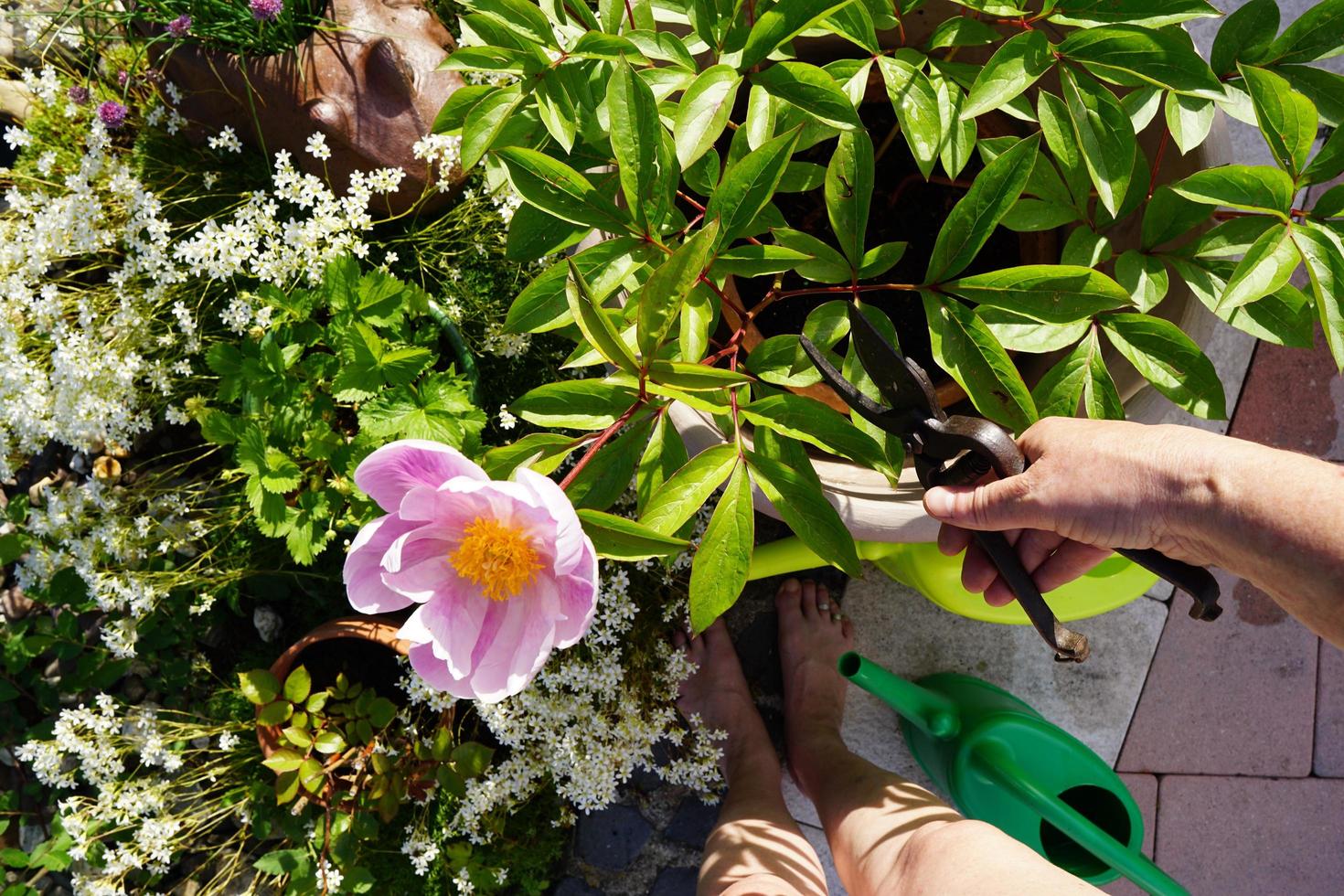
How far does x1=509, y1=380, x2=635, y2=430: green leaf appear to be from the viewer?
0.87 metres

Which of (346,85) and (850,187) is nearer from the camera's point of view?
(850,187)

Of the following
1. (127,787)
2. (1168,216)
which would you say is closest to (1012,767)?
(1168,216)

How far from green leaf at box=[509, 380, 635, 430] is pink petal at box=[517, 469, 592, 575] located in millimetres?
137

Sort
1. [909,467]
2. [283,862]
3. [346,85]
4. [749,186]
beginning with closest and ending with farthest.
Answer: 1. [749,186]
2. [909,467]
3. [346,85]
4. [283,862]

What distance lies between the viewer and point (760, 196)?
838 millimetres

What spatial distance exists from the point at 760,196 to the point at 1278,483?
57 cm

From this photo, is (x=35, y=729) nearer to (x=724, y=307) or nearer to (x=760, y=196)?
(x=724, y=307)

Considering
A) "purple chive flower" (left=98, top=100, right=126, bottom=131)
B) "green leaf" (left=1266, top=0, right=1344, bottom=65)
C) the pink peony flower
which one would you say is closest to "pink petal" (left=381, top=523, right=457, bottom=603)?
the pink peony flower

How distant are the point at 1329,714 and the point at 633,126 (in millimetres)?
1976

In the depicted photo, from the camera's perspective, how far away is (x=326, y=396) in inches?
56.3

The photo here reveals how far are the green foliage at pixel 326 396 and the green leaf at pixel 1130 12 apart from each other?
2.89 ft

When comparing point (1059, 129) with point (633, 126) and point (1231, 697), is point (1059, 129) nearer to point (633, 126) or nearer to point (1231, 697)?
point (633, 126)

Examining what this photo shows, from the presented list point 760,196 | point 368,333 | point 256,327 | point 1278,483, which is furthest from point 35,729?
point 1278,483

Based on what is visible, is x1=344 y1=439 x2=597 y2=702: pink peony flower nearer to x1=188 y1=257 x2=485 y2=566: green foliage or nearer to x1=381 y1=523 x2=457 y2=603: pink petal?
x1=381 y1=523 x2=457 y2=603: pink petal
